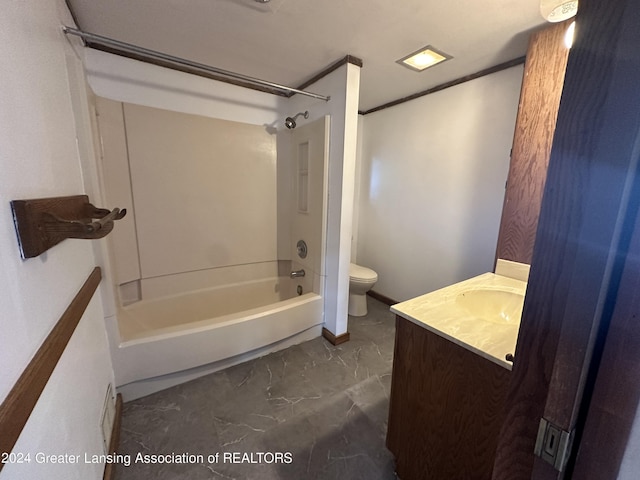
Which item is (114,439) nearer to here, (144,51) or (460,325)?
(460,325)

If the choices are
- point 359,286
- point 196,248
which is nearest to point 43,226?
point 196,248

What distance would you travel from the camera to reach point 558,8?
109cm

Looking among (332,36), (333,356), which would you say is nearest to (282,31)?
(332,36)

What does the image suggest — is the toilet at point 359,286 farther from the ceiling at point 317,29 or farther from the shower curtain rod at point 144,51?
the ceiling at point 317,29

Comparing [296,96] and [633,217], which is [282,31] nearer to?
[296,96]

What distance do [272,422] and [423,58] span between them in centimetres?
254

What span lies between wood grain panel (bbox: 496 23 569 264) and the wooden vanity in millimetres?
743

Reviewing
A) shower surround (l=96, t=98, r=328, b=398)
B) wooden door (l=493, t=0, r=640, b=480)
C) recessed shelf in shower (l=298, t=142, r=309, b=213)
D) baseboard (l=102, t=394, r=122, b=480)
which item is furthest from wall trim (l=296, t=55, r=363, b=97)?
baseboard (l=102, t=394, r=122, b=480)

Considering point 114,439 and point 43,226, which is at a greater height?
point 43,226

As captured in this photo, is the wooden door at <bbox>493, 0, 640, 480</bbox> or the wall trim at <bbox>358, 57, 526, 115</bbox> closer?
the wooden door at <bbox>493, 0, 640, 480</bbox>

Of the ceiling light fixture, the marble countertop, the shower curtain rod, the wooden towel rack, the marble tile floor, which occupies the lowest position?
the marble tile floor

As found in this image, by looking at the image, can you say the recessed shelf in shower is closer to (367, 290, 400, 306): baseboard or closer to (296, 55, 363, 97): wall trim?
(296, 55, 363, 97): wall trim

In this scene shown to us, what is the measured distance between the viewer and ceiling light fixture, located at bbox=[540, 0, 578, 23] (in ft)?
3.50

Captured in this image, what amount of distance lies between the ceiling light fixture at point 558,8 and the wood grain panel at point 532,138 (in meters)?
0.31
